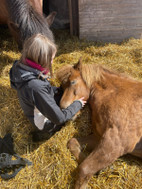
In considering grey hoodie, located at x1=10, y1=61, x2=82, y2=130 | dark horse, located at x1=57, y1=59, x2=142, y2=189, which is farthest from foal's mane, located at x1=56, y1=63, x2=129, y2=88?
grey hoodie, located at x1=10, y1=61, x2=82, y2=130

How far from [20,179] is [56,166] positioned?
569mm

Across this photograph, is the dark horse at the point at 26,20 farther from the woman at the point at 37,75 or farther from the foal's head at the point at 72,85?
the woman at the point at 37,75

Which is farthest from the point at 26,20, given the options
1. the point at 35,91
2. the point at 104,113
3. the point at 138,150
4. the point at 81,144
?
the point at 138,150

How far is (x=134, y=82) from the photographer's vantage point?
3061 millimetres

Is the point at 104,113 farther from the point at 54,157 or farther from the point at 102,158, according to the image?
the point at 54,157

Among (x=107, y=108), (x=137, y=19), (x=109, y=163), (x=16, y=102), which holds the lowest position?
(x=109, y=163)

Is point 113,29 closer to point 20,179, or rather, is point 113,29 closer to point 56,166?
point 56,166

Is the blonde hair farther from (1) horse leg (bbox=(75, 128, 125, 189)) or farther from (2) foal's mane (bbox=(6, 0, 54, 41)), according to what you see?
(1) horse leg (bbox=(75, 128, 125, 189))

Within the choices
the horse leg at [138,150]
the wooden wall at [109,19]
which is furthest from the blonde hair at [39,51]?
the wooden wall at [109,19]

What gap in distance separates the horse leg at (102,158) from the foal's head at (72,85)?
867 millimetres

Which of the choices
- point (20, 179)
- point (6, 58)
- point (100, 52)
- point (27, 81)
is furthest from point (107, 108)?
point (6, 58)

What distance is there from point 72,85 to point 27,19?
1.72 meters

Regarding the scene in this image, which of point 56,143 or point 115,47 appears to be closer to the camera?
point 56,143

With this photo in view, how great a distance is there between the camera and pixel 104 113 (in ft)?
8.77
